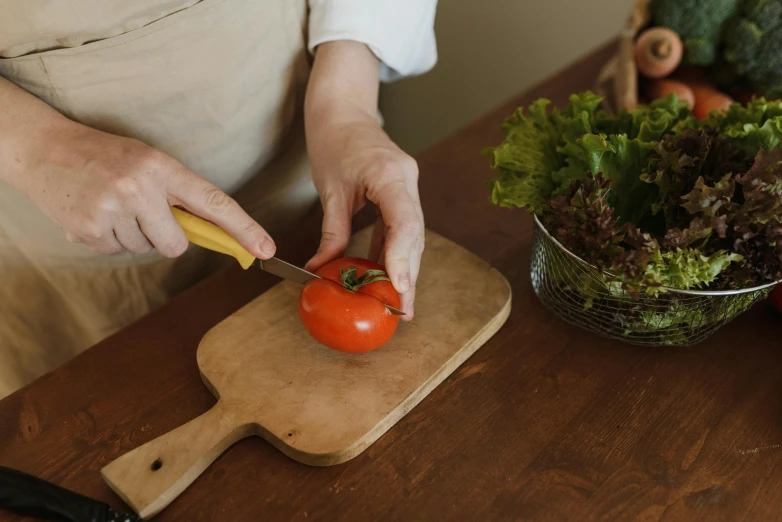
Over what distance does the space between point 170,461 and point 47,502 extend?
0.12m

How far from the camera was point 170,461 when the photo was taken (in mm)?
700

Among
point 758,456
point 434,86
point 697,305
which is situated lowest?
point 434,86

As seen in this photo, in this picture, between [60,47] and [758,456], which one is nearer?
[758,456]

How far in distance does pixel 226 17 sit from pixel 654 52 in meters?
0.78

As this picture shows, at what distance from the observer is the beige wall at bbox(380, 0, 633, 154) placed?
1688 millimetres

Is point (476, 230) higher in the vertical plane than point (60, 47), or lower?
lower

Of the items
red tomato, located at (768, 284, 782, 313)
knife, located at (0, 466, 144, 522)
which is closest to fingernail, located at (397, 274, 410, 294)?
knife, located at (0, 466, 144, 522)

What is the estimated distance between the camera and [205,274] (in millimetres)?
1146

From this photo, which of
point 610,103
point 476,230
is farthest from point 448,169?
point 610,103

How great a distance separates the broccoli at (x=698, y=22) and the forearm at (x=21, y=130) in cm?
105

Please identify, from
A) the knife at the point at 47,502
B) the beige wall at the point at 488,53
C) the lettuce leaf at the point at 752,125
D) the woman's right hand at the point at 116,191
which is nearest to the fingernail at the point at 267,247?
the woman's right hand at the point at 116,191

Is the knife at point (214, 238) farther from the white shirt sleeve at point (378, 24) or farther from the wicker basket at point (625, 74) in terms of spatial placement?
the wicker basket at point (625, 74)

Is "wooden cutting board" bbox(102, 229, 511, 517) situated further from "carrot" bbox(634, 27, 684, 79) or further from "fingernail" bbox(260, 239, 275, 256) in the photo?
"carrot" bbox(634, 27, 684, 79)

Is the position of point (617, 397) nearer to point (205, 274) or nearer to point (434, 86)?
point (205, 274)
